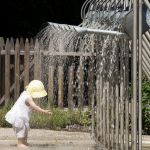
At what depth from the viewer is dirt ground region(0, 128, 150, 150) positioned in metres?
7.58

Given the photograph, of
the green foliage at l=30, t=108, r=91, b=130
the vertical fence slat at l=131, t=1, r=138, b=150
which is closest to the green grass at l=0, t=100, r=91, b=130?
the green foliage at l=30, t=108, r=91, b=130

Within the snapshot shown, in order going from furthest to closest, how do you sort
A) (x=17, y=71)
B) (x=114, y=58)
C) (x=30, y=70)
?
(x=30, y=70)
(x=17, y=71)
(x=114, y=58)

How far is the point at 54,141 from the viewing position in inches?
317

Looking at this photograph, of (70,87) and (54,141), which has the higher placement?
(70,87)

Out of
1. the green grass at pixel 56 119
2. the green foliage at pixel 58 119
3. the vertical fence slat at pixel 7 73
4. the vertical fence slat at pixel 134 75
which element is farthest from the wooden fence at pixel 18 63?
the vertical fence slat at pixel 134 75

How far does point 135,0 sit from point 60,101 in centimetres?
622

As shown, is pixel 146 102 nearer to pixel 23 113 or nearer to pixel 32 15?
pixel 23 113

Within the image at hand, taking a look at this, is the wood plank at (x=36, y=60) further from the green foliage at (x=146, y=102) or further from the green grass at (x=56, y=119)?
the green foliage at (x=146, y=102)

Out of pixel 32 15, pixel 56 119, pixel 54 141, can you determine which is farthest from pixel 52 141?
pixel 32 15

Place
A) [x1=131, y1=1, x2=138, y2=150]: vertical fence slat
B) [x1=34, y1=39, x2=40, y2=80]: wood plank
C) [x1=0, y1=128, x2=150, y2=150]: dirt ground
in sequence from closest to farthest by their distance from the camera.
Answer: [x1=131, y1=1, x2=138, y2=150]: vertical fence slat → [x1=0, y1=128, x2=150, y2=150]: dirt ground → [x1=34, y1=39, x2=40, y2=80]: wood plank

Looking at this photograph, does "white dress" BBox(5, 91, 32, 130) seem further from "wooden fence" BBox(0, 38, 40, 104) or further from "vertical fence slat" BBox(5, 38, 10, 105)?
"vertical fence slat" BBox(5, 38, 10, 105)

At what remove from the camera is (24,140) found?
7.66 metres

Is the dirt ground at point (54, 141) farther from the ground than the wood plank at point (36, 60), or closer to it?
closer to it

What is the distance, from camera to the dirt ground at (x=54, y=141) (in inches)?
299
